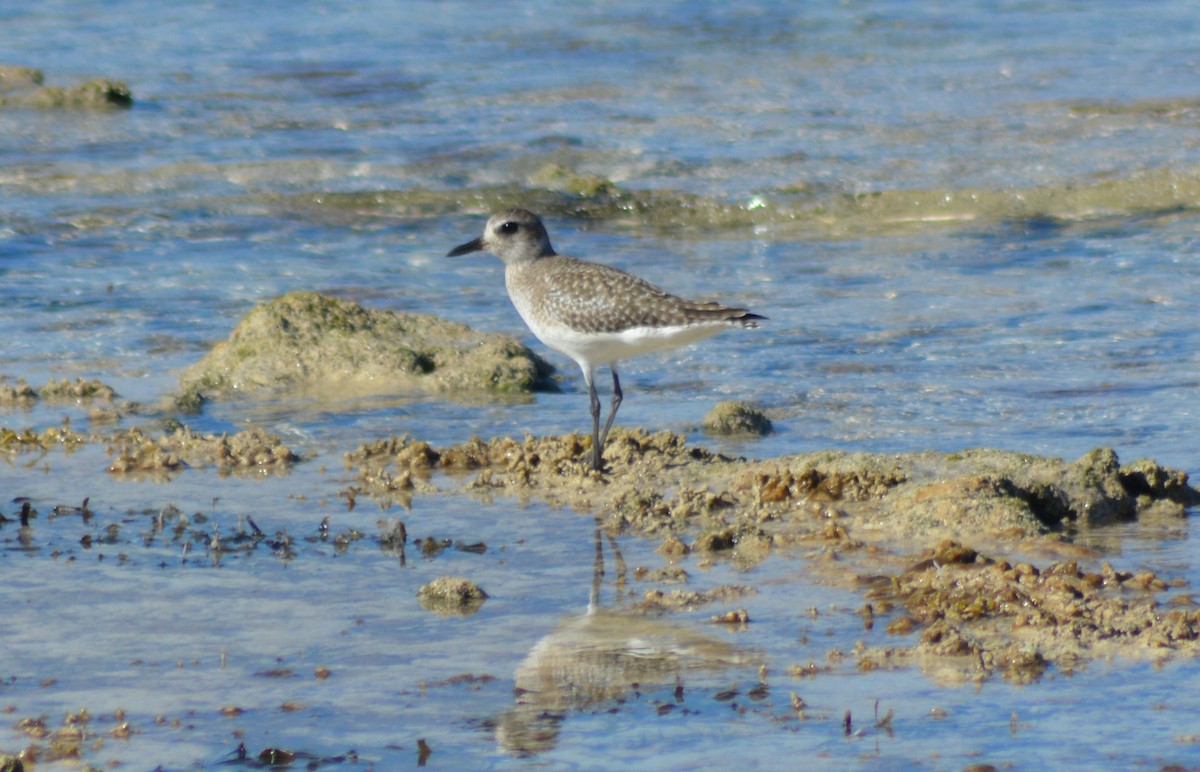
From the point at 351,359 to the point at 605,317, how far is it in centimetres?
209

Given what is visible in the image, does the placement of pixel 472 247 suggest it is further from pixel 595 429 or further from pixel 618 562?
pixel 618 562

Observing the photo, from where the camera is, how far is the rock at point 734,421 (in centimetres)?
845

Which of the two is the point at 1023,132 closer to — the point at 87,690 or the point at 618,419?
the point at 618,419

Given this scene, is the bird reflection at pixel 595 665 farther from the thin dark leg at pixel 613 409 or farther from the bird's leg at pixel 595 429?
the thin dark leg at pixel 613 409

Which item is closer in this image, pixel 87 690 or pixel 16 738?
pixel 16 738

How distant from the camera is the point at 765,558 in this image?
6273mm

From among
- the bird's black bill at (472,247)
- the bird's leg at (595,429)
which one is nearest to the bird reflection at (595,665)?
the bird's leg at (595,429)

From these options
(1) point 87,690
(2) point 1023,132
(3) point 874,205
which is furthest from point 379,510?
(2) point 1023,132

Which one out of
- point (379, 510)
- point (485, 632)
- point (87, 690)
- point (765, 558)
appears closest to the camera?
point (87, 690)

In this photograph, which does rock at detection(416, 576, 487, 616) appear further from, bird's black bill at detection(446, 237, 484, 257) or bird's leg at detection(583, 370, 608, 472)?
bird's black bill at detection(446, 237, 484, 257)

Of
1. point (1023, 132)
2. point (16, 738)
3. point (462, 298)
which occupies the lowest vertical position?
point (16, 738)

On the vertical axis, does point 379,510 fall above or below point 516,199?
below

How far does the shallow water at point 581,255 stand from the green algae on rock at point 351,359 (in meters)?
0.28

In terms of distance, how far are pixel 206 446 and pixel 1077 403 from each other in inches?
174
